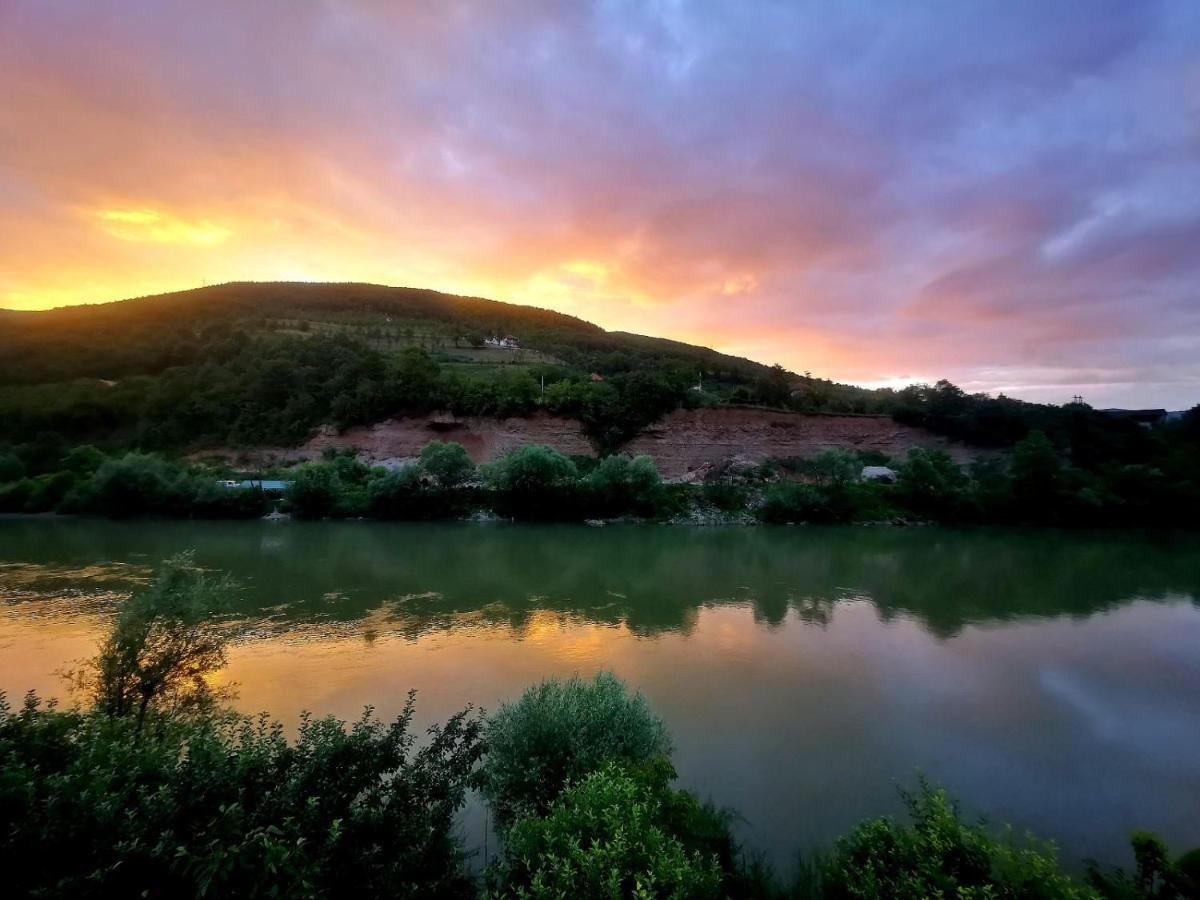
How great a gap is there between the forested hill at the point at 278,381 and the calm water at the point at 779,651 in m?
22.4

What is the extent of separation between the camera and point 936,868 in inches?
172

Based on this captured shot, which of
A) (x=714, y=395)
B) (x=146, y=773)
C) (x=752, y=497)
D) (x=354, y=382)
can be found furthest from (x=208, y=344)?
(x=146, y=773)

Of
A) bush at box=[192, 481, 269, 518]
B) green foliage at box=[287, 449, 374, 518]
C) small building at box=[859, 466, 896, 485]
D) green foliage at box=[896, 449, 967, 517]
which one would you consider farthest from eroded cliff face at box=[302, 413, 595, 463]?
green foliage at box=[896, 449, 967, 517]

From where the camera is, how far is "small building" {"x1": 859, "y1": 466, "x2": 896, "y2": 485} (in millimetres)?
44844

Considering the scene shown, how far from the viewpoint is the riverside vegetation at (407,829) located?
148 inches

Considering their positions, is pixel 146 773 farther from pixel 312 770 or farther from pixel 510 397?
pixel 510 397

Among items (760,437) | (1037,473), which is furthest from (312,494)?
(1037,473)

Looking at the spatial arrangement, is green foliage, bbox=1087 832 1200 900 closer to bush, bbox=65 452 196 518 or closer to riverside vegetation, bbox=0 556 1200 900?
riverside vegetation, bbox=0 556 1200 900

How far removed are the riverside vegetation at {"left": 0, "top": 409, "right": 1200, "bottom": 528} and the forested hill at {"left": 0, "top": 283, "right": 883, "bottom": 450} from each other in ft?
26.6

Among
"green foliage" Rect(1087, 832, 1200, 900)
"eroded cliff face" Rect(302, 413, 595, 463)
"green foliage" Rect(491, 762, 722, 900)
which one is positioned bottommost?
"green foliage" Rect(1087, 832, 1200, 900)

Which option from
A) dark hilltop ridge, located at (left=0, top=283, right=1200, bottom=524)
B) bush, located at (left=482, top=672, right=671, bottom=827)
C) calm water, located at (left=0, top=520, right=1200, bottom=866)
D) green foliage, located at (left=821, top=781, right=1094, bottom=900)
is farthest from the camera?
dark hilltop ridge, located at (left=0, top=283, right=1200, bottom=524)

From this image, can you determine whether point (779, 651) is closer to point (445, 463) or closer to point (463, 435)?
point (445, 463)

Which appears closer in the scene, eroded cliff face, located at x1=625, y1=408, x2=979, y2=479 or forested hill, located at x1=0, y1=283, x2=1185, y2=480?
forested hill, located at x1=0, y1=283, x2=1185, y2=480

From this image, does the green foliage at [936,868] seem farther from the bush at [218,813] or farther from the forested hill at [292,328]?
the forested hill at [292,328]
